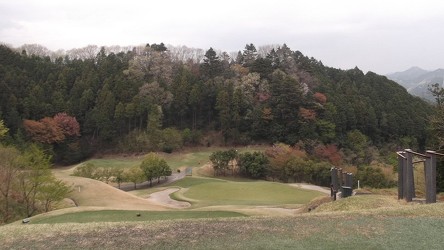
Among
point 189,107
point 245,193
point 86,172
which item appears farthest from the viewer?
point 189,107

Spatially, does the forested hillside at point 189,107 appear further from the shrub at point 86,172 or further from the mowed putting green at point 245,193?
the mowed putting green at point 245,193

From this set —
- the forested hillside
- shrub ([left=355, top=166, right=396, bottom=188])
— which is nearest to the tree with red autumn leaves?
the forested hillside

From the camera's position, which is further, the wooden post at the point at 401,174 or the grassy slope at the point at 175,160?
the grassy slope at the point at 175,160

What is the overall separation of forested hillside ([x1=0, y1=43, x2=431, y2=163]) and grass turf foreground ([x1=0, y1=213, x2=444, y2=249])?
54.5 m

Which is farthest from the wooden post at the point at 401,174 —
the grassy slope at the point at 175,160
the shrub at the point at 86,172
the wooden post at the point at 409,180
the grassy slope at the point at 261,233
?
the grassy slope at the point at 175,160

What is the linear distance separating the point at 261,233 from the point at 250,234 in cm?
25

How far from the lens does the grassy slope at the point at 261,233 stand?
8.02m

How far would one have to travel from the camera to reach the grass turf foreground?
26.3 feet

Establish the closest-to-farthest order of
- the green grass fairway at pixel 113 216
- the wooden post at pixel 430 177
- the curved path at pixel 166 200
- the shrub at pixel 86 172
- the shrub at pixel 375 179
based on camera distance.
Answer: the wooden post at pixel 430 177
the green grass fairway at pixel 113 216
the curved path at pixel 166 200
the shrub at pixel 375 179
the shrub at pixel 86 172

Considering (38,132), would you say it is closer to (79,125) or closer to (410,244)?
(79,125)

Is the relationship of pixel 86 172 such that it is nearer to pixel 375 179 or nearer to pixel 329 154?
pixel 375 179

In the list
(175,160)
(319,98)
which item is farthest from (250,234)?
(319,98)

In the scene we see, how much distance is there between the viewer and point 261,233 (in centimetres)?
879

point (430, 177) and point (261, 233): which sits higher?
point (430, 177)
